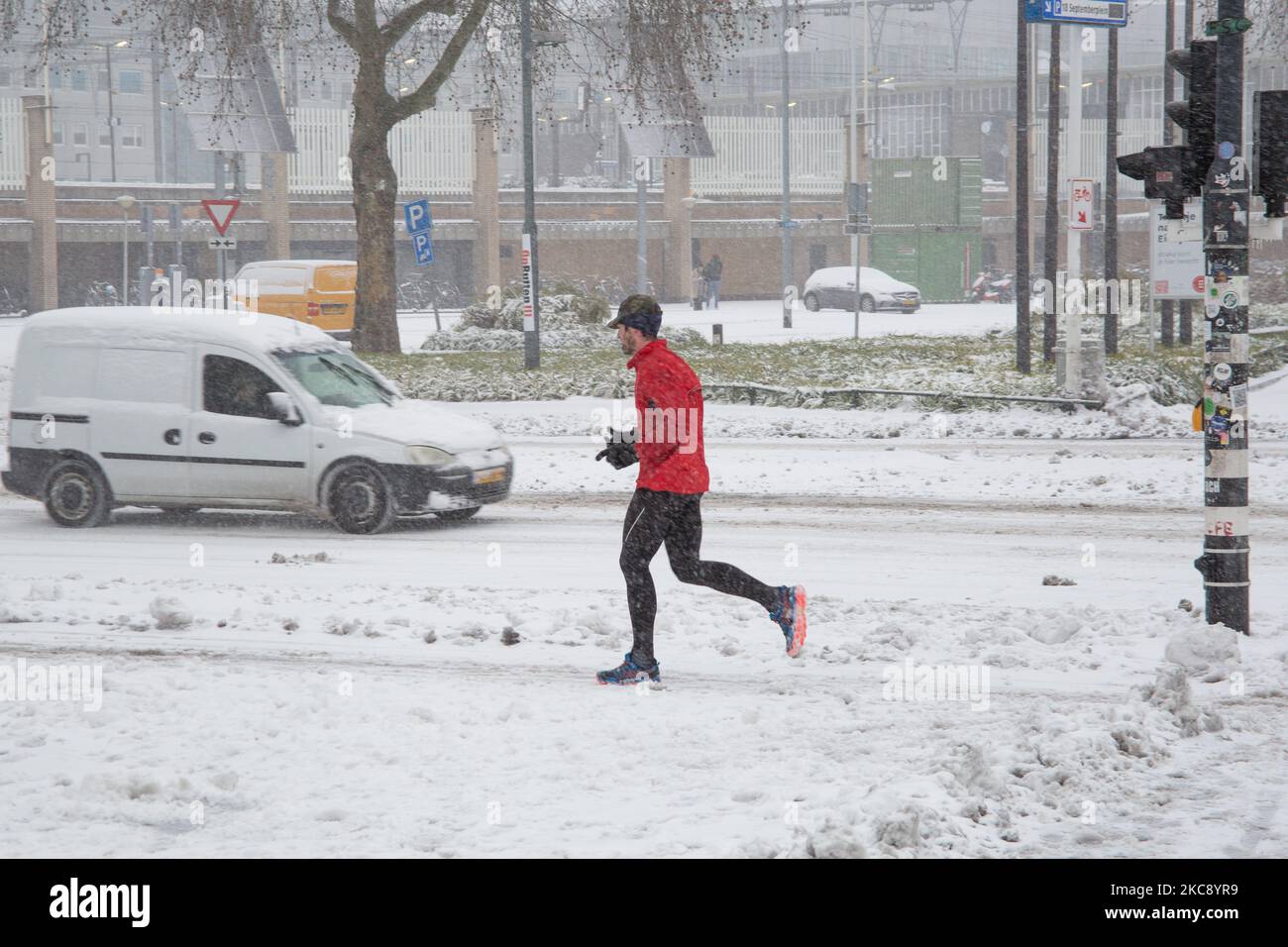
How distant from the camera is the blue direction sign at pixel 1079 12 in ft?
58.2

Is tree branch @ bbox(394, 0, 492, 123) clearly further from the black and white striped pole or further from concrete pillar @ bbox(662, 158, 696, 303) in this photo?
concrete pillar @ bbox(662, 158, 696, 303)

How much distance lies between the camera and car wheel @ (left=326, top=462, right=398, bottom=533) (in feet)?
39.3

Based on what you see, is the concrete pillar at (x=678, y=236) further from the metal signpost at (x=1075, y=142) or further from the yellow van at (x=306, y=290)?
the metal signpost at (x=1075, y=142)

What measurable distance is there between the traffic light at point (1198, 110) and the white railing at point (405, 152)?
5075 centimetres

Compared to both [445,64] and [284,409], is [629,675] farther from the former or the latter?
[445,64]

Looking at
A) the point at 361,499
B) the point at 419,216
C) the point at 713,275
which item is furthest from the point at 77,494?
the point at 713,275

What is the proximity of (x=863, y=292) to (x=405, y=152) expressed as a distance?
2020 centimetres

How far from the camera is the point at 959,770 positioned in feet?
19.0

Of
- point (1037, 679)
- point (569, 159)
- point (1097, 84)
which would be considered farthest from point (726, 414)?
point (569, 159)

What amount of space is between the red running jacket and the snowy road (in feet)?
3.35

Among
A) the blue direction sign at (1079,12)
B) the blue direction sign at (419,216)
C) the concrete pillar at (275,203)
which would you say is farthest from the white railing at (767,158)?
the blue direction sign at (1079,12)

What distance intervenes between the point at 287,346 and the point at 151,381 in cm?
111
